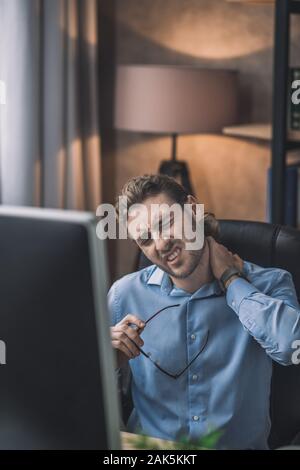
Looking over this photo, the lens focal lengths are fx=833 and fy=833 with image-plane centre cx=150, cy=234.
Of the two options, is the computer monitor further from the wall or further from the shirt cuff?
the wall

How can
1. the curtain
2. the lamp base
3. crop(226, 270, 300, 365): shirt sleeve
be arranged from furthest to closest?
1. the lamp base
2. the curtain
3. crop(226, 270, 300, 365): shirt sleeve

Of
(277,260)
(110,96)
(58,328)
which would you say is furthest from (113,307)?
(110,96)

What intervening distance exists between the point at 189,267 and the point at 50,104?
178cm

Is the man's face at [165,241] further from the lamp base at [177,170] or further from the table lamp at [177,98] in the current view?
the lamp base at [177,170]

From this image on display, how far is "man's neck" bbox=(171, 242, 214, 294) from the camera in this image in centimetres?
147

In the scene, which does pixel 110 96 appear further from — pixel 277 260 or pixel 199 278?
pixel 199 278

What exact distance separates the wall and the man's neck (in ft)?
6.16

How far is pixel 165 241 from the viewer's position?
1440 mm

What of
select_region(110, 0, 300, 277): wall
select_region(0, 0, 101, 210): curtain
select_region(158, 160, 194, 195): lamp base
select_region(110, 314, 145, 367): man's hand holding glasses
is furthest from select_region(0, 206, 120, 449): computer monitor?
select_region(110, 0, 300, 277): wall

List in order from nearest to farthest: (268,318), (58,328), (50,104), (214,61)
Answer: (58,328) < (268,318) < (50,104) < (214,61)

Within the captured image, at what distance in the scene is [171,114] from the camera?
302 centimetres

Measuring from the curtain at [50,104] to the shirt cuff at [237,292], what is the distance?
5.38 ft

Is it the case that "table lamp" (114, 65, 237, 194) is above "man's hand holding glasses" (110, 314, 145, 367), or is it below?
above
